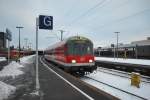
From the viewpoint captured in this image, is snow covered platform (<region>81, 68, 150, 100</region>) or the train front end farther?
the train front end

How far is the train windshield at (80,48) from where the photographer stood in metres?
19.4

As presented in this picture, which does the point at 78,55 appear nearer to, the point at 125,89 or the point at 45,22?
the point at 125,89

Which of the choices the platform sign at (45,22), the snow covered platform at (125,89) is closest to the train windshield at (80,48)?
the snow covered platform at (125,89)

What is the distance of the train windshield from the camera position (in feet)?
63.7

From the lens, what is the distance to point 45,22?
12406 millimetres

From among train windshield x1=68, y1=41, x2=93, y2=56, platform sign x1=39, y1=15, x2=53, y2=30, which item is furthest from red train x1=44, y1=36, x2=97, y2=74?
platform sign x1=39, y1=15, x2=53, y2=30

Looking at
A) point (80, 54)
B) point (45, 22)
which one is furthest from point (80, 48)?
point (45, 22)

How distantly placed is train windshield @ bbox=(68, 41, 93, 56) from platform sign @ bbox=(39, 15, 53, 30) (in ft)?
23.1

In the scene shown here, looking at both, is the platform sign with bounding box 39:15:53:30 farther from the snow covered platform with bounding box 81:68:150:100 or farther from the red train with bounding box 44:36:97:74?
the red train with bounding box 44:36:97:74

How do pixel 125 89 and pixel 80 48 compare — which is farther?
pixel 80 48

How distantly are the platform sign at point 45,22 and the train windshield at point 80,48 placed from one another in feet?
23.1

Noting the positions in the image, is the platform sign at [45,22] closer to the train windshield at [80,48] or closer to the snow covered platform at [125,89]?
the snow covered platform at [125,89]

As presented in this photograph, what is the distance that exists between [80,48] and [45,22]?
7.69m

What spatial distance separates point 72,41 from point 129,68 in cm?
866
